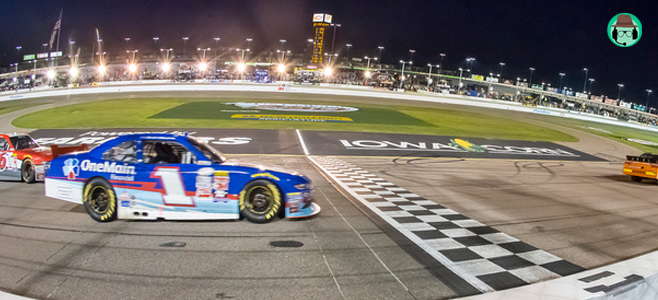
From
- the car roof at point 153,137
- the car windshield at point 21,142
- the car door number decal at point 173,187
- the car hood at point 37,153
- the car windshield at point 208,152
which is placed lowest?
the car hood at point 37,153

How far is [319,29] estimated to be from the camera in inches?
5138

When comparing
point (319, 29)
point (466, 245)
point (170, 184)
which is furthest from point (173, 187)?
point (319, 29)

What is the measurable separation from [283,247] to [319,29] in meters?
131

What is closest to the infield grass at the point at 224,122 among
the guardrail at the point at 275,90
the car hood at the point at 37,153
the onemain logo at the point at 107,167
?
the guardrail at the point at 275,90

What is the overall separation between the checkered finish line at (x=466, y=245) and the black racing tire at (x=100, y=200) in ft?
15.8

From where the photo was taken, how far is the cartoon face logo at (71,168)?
6.88 meters

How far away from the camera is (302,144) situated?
19938mm

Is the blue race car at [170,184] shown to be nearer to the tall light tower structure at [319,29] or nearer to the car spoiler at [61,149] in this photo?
the car spoiler at [61,149]

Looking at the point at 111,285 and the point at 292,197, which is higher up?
the point at 292,197

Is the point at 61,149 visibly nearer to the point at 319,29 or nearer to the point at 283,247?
the point at 283,247

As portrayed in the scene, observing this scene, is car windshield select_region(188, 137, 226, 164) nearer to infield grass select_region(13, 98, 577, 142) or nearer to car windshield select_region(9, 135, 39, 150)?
car windshield select_region(9, 135, 39, 150)

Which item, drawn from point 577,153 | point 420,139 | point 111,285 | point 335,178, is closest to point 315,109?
point 420,139

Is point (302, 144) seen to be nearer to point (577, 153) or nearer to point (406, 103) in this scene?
point (577, 153)

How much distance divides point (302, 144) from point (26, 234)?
47.2 feet
